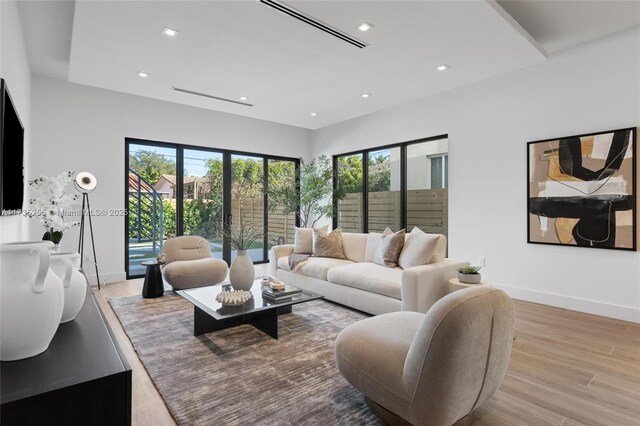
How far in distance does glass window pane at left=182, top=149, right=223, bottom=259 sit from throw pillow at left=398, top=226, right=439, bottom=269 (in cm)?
375

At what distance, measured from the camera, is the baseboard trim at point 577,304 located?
3.41m

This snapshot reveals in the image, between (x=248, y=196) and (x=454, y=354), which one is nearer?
(x=454, y=354)

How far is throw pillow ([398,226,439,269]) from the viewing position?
3453 mm

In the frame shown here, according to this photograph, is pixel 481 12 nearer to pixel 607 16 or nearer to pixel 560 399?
pixel 607 16

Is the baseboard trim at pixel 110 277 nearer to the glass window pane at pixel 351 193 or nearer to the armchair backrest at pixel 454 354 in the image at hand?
the glass window pane at pixel 351 193

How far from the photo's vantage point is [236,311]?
2.68m

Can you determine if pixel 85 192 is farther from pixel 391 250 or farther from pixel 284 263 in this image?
pixel 391 250

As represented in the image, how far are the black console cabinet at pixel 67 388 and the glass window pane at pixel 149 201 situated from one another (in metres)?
4.67

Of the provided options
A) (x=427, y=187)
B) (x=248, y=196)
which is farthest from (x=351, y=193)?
(x=248, y=196)

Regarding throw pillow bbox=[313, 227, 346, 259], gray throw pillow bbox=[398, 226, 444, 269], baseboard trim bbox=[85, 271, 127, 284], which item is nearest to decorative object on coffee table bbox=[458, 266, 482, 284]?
gray throw pillow bbox=[398, 226, 444, 269]

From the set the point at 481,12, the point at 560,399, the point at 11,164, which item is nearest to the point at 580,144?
the point at 481,12

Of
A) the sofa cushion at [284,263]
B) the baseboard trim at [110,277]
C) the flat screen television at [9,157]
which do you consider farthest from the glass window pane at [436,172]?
the baseboard trim at [110,277]

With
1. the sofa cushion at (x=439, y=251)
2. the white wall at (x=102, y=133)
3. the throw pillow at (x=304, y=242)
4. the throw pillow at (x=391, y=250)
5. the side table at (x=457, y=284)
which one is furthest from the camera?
the throw pillow at (x=304, y=242)

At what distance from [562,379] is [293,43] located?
356cm
